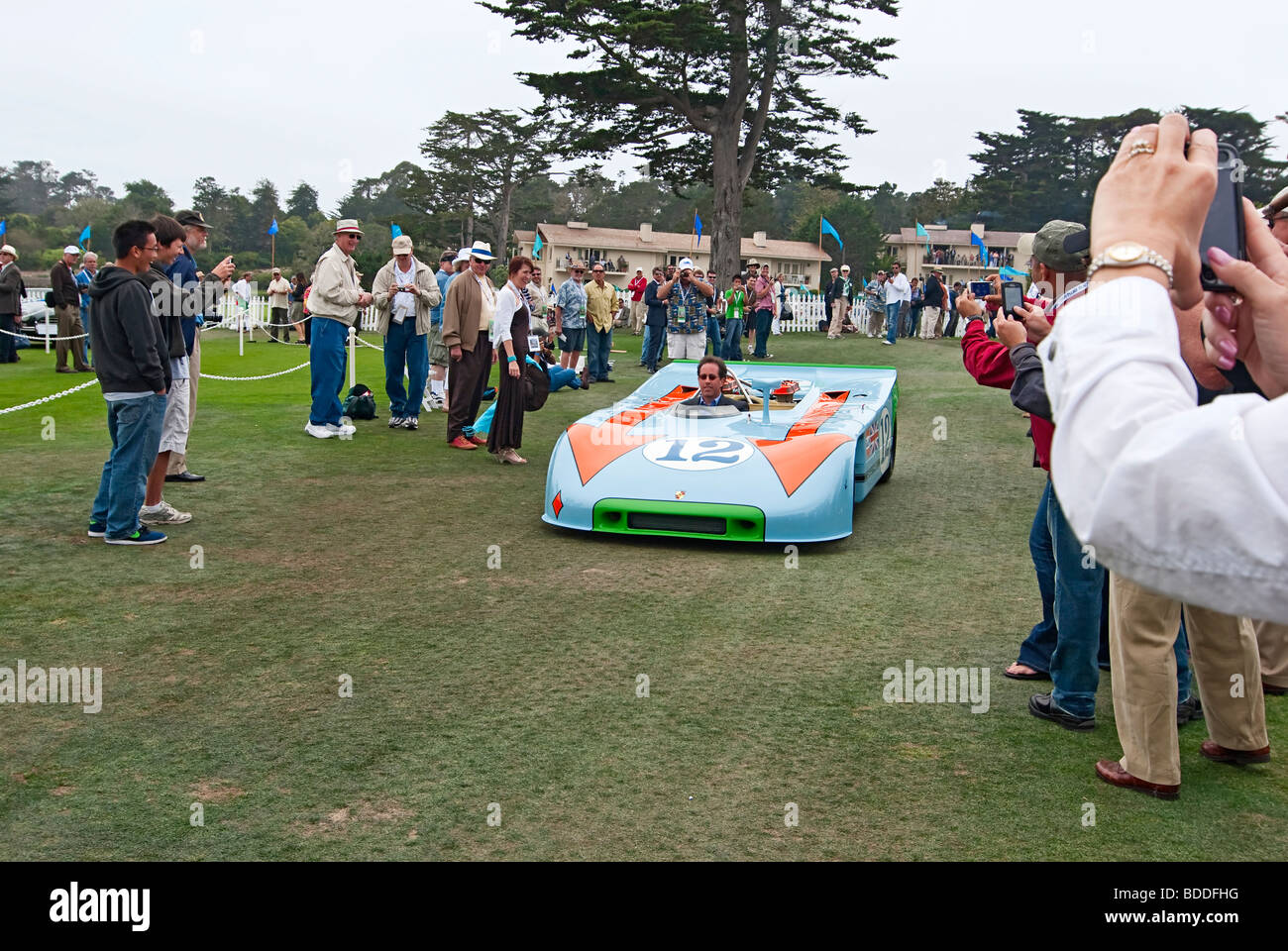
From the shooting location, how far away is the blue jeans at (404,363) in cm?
→ 1213

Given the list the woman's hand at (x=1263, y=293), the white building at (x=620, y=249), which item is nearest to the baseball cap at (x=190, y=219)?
the woman's hand at (x=1263, y=293)

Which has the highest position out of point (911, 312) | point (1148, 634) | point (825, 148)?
point (825, 148)

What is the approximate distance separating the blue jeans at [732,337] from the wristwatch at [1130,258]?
20.3m

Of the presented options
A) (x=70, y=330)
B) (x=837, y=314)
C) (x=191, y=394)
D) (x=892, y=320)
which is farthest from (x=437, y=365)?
(x=837, y=314)

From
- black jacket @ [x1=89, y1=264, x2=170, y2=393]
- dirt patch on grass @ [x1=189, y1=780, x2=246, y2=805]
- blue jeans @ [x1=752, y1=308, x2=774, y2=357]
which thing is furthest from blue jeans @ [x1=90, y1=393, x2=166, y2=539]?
blue jeans @ [x1=752, y1=308, x2=774, y2=357]

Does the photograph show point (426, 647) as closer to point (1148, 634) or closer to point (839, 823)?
point (839, 823)

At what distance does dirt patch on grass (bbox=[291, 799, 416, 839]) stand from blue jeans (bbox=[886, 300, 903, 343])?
2382 cm

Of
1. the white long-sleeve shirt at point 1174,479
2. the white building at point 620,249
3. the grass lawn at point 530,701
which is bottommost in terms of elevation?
the grass lawn at point 530,701

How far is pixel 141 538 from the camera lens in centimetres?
711

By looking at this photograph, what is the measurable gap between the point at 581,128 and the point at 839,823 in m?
29.2

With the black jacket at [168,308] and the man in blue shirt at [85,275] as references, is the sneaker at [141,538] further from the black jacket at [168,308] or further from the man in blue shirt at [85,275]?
the man in blue shirt at [85,275]

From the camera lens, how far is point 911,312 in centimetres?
3091

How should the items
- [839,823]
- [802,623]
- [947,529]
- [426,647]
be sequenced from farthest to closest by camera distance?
[947,529], [802,623], [426,647], [839,823]
